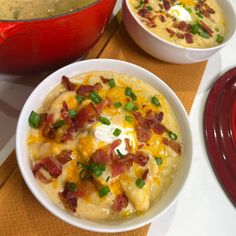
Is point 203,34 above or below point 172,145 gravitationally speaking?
above

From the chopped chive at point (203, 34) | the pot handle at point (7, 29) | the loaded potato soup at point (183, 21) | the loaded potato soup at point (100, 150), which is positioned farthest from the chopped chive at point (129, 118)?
the chopped chive at point (203, 34)

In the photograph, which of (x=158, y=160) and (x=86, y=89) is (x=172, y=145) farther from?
(x=86, y=89)

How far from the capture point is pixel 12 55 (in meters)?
0.88

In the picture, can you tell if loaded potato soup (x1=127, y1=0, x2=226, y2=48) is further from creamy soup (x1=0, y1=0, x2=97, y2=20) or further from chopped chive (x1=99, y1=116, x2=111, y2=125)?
chopped chive (x1=99, y1=116, x2=111, y2=125)

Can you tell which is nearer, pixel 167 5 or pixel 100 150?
pixel 100 150

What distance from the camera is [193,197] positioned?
1.06m

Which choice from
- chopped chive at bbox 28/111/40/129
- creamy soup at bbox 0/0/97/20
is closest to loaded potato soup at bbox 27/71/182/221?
chopped chive at bbox 28/111/40/129

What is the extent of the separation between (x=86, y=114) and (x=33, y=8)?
480mm

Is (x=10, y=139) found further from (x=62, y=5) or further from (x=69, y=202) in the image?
(x=62, y=5)

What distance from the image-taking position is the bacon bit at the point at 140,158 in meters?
0.85

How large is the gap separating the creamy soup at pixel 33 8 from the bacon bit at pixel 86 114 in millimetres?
410

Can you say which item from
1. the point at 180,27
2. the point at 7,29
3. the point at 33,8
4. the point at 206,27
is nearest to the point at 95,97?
the point at 7,29

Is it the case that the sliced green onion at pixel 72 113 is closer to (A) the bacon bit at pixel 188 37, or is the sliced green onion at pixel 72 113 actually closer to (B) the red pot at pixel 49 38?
(B) the red pot at pixel 49 38

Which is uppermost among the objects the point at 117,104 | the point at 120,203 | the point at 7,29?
the point at 7,29
